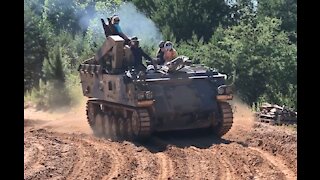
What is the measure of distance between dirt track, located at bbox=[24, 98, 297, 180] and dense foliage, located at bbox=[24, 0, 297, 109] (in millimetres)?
6994

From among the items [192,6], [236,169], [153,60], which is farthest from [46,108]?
[236,169]

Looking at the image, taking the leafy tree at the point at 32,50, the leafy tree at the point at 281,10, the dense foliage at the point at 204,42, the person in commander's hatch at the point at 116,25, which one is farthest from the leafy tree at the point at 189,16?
the person in commander's hatch at the point at 116,25

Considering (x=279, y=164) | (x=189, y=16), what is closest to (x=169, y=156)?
(x=279, y=164)

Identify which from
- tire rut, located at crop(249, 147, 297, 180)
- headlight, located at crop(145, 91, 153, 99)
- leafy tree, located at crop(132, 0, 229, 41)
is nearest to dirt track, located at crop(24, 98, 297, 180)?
tire rut, located at crop(249, 147, 297, 180)

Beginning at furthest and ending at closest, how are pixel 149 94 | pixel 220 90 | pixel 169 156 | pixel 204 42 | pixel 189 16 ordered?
pixel 189 16 → pixel 204 42 → pixel 220 90 → pixel 149 94 → pixel 169 156

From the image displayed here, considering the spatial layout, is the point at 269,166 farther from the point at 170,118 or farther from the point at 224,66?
the point at 224,66

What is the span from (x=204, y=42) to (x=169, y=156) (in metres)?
17.1

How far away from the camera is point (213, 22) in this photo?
29453 millimetres

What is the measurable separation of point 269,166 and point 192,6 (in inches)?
810

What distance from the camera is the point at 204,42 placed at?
27.5 meters

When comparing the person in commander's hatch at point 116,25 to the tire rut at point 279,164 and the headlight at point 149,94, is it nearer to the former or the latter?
the headlight at point 149,94

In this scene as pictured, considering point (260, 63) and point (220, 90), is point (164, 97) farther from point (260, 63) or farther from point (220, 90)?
point (260, 63)
